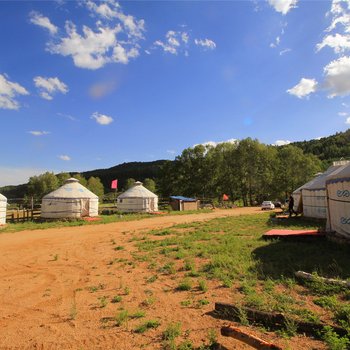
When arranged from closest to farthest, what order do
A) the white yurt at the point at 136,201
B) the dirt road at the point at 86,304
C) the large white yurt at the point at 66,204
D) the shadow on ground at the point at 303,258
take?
the dirt road at the point at 86,304 < the shadow on ground at the point at 303,258 < the large white yurt at the point at 66,204 < the white yurt at the point at 136,201

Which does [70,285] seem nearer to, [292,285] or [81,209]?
[292,285]

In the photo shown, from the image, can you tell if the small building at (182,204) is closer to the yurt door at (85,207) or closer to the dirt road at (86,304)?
the yurt door at (85,207)

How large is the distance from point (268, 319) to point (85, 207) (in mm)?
20021

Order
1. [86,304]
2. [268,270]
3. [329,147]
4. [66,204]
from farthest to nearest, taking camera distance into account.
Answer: [329,147] < [66,204] < [268,270] < [86,304]

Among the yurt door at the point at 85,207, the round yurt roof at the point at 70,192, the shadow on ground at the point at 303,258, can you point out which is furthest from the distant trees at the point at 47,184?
the shadow on ground at the point at 303,258

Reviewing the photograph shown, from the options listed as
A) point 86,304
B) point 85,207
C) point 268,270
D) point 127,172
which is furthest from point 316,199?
point 127,172

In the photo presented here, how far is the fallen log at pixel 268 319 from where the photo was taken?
3406 millimetres

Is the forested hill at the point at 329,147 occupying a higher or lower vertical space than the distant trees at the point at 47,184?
higher

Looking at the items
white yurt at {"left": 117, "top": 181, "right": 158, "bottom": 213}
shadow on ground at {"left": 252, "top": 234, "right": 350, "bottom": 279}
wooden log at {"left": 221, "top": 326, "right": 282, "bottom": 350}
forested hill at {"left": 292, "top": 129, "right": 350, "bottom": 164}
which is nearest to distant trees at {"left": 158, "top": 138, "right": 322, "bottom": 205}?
white yurt at {"left": 117, "top": 181, "right": 158, "bottom": 213}

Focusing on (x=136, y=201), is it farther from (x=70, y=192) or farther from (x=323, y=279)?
(x=323, y=279)

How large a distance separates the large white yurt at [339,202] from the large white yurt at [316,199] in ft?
16.9

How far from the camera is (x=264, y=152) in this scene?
47031 millimetres

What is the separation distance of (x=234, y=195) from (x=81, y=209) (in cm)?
3331

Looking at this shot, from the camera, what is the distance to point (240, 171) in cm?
4772
